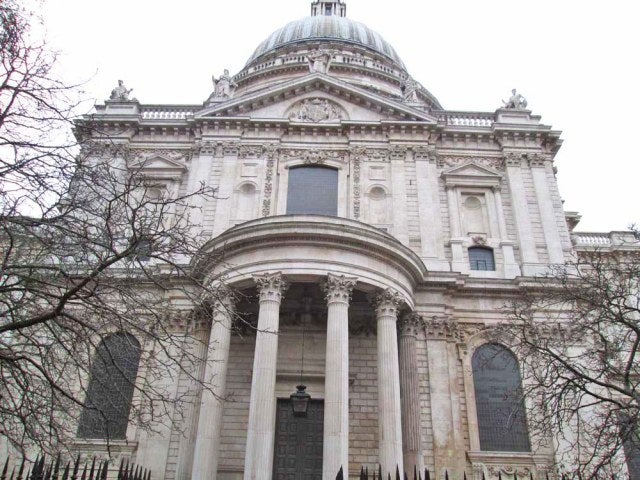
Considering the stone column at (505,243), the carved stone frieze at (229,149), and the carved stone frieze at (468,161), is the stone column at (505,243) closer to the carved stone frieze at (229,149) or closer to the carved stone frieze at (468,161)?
the carved stone frieze at (468,161)

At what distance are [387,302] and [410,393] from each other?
10.8ft

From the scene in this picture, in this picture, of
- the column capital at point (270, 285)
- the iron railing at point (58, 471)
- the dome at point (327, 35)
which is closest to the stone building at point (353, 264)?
the column capital at point (270, 285)

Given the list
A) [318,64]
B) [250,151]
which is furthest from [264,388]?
[318,64]

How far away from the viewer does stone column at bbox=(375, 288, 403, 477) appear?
56.0 feet

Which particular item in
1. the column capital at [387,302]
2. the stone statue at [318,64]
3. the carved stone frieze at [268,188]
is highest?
the stone statue at [318,64]

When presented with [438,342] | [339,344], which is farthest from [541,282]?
[339,344]

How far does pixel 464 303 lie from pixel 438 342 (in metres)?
2.26

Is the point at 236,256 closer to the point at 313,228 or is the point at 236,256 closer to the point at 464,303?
the point at 313,228

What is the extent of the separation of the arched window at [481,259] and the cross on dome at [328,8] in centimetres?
3552

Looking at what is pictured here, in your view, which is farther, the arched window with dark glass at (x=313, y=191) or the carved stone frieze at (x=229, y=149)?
the carved stone frieze at (x=229, y=149)

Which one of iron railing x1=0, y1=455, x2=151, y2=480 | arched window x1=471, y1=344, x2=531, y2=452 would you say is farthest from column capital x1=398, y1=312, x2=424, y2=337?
iron railing x1=0, y1=455, x2=151, y2=480

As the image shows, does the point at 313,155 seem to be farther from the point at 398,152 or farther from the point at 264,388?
the point at 264,388

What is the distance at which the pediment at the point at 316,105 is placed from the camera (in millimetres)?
26125

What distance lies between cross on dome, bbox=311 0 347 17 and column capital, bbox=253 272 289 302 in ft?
132
